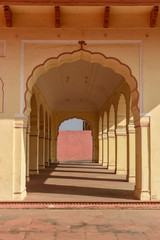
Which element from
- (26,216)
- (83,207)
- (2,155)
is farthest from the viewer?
(2,155)

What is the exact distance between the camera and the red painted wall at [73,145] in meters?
31.8

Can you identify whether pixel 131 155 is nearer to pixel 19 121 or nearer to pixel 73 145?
pixel 19 121

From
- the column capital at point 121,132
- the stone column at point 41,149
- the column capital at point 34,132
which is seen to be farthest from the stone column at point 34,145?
the column capital at point 121,132

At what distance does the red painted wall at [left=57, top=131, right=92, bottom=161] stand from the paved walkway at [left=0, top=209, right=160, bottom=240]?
25162 millimetres

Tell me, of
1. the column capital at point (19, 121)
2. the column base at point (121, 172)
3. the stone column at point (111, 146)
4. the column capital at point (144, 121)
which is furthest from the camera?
the stone column at point (111, 146)

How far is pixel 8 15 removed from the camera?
7.25 m

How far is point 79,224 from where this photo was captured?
18.2 ft

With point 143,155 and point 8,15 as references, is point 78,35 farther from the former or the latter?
point 143,155

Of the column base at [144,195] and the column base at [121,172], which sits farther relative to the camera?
the column base at [121,172]

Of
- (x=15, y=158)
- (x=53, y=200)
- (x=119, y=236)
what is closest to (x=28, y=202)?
(x=53, y=200)

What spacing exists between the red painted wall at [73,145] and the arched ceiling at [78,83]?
1043 centimetres

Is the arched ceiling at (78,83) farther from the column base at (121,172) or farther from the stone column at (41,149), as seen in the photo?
the column base at (121,172)

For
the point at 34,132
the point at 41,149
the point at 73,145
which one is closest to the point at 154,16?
the point at 34,132

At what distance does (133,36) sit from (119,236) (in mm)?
4736
